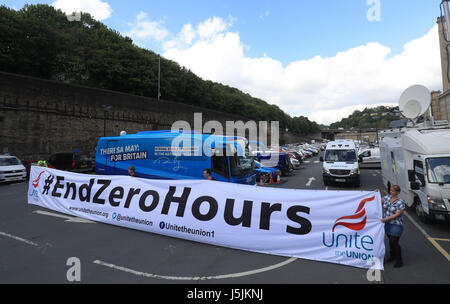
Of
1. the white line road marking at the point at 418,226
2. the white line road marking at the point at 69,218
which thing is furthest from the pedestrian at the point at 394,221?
the white line road marking at the point at 69,218

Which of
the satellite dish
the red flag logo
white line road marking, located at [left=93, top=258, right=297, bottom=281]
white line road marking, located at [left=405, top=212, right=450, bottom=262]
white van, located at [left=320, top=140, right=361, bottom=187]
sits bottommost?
white line road marking, located at [left=93, top=258, right=297, bottom=281]

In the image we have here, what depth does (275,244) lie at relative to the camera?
5031mm

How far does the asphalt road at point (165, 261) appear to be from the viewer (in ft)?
13.4

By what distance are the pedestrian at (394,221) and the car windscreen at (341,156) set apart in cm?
1003

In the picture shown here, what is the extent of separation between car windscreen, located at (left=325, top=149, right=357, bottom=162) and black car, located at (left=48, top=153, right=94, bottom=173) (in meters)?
20.2

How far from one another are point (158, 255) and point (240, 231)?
182cm

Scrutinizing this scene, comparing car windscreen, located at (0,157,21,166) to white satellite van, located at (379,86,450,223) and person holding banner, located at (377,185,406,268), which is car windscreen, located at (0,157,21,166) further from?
white satellite van, located at (379,86,450,223)

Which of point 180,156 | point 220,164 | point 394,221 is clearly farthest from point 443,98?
point 394,221

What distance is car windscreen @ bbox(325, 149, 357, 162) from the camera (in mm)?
14023

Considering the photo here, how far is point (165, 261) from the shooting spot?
4.75 metres

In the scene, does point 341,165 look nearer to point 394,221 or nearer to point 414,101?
point 414,101

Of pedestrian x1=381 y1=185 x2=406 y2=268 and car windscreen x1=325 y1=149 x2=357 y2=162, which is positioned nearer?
pedestrian x1=381 y1=185 x2=406 y2=268

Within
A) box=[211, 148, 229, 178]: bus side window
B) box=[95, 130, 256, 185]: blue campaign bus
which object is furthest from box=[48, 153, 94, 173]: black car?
box=[211, 148, 229, 178]: bus side window
